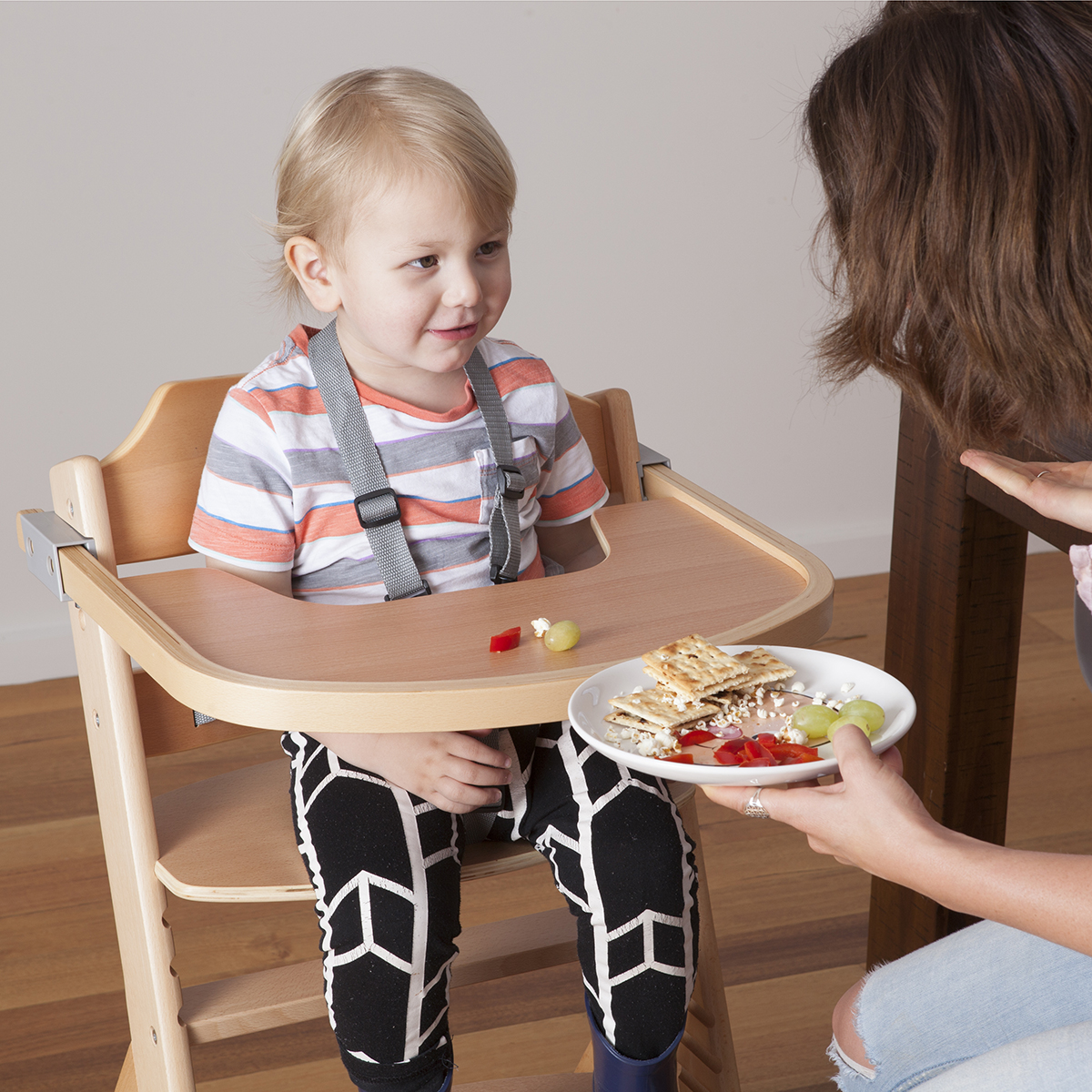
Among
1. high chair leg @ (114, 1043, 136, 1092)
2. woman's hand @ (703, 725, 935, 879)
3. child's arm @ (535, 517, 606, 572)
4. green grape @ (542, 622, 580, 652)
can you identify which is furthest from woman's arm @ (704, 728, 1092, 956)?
high chair leg @ (114, 1043, 136, 1092)

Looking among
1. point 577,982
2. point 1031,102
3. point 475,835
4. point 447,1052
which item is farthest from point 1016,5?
point 577,982

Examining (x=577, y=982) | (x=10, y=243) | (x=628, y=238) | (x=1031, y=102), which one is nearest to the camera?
(x=1031, y=102)

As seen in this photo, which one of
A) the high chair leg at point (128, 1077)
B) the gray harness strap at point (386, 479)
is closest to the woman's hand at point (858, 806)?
the gray harness strap at point (386, 479)

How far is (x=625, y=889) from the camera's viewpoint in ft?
3.07

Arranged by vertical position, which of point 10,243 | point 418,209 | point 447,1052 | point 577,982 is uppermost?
point 418,209

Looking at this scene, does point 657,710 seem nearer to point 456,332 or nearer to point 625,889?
point 625,889

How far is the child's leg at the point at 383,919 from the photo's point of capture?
0.91 m

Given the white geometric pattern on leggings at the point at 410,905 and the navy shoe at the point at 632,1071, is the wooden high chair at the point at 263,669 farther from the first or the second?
the navy shoe at the point at 632,1071

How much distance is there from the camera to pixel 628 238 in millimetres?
2385

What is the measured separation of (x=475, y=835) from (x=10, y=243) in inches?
61.3

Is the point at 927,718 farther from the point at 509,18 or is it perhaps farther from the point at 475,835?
the point at 509,18

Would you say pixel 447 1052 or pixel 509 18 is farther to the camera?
pixel 509 18

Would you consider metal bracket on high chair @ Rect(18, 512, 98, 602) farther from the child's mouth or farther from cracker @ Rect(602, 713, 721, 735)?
cracker @ Rect(602, 713, 721, 735)

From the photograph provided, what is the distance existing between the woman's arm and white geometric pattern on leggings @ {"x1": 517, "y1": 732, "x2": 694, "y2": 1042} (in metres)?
0.24
